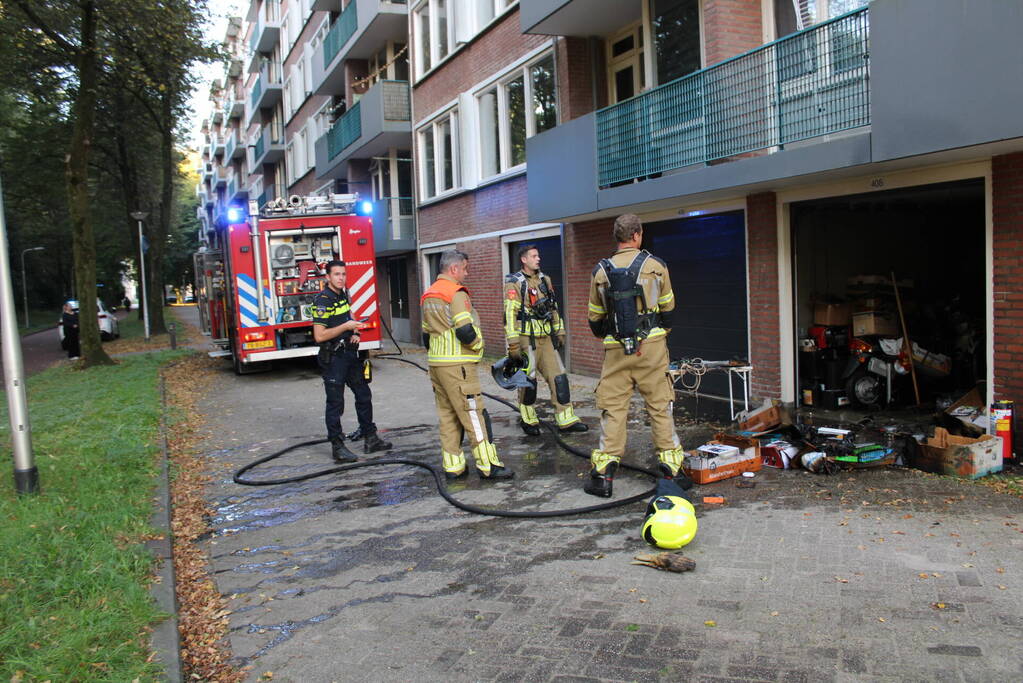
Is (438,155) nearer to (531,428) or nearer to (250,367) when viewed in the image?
(250,367)

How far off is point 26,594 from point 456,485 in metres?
3.06

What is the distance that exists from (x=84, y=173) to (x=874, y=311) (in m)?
15.0

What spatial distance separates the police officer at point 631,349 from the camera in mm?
5559

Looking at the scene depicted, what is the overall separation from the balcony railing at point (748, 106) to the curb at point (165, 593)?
6.51m

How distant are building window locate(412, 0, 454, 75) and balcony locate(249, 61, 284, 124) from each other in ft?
65.0

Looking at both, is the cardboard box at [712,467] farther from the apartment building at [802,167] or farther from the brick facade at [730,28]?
the brick facade at [730,28]

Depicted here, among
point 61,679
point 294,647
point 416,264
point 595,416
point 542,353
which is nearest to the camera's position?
point 61,679

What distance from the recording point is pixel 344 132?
24109 millimetres

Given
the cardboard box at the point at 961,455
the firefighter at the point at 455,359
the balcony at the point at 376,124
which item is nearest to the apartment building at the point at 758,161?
the cardboard box at the point at 961,455

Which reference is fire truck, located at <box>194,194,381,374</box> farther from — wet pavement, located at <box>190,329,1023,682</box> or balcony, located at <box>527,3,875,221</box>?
wet pavement, located at <box>190,329,1023,682</box>

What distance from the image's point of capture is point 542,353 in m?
8.02

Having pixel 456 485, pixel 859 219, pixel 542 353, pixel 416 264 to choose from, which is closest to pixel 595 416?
pixel 542 353

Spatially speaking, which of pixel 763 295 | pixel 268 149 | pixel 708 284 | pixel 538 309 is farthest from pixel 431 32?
pixel 268 149

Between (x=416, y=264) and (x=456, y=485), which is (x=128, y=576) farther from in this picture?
(x=416, y=264)
